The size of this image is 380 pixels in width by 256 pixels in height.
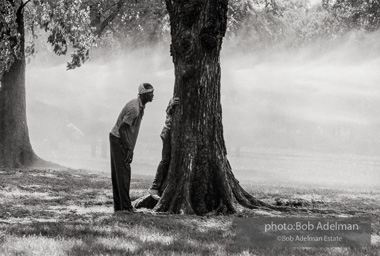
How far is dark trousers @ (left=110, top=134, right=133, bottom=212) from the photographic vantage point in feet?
27.9

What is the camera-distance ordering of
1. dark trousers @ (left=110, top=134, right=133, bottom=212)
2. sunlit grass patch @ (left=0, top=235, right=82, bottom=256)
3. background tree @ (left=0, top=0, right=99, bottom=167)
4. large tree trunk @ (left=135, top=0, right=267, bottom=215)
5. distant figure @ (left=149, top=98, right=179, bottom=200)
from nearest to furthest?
1. sunlit grass patch @ (left=0, top=235, right=82, bottom=256)
2. dark trousers @ (left=110, top=134, right=133, bottom=212)
3. large tree trunk @ (left=135, top=0, right=267, bottom=215)
4. distant figure @ (left=149, top=98, right=179, bottom=200)
5. background tree @ (left=0, top=0, right=99, bottom=167)

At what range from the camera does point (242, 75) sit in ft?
161

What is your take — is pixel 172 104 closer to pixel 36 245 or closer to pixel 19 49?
pixel 36 245

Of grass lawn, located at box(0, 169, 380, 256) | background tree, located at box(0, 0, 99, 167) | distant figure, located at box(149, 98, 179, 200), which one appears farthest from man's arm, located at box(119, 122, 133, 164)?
background tree, located at box(0, 0, 99, 167)

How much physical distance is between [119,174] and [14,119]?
1030cm

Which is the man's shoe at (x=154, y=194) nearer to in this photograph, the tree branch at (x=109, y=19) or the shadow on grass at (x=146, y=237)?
the shadow on grass at (x=146, y=237)

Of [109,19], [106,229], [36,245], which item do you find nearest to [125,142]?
[106,229]

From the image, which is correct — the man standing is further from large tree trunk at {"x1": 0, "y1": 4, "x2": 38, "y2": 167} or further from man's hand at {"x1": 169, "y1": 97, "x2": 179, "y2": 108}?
large tree trunk at {"x1": 0, "y1": 4, "x2": 38, "y2": 167}

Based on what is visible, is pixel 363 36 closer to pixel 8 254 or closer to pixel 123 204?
pixel 123 204

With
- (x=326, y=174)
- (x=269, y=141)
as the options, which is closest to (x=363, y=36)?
(x=326, y=174)

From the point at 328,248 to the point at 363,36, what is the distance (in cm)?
3227

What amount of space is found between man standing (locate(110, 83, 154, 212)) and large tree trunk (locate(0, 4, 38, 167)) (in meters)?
9.71

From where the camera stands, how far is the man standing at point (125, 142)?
8.35 m

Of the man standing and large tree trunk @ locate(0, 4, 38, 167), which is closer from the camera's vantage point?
the man standing
